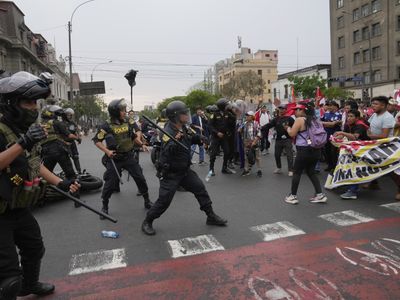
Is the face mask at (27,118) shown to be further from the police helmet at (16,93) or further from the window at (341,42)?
the window at (341,42)

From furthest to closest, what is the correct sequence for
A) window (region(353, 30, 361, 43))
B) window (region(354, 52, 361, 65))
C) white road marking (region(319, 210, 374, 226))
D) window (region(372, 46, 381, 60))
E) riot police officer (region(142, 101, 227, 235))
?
window (region(354, 52, 361, 65)) → window (region(353, 30, 361, 43)) → window (region(372, 46, 381, 60)) → white road marking (region(319, 210, 374, 226)) → riot police officer (region(142, 101, 227, 235))

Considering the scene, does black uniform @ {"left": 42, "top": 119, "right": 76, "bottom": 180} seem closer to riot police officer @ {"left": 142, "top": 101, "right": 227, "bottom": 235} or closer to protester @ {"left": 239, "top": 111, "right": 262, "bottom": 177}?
riot police officer @ {"left": 142, "top": 101, "right": 227, "bottom": 235}

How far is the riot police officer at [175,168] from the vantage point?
5.19m

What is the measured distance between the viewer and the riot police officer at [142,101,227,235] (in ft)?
17.0

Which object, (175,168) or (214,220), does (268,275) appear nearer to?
(214,220)

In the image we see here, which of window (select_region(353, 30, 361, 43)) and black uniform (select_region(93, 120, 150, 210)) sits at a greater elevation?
window (select_region(353, 30, 361, 43))

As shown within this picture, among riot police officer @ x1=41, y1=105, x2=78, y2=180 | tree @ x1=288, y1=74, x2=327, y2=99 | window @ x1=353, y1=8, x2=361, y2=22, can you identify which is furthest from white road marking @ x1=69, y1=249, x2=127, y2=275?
window @ x1=353, y1=8, x2=361, y2=22

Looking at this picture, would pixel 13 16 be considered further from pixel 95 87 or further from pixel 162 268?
pixel 162 268

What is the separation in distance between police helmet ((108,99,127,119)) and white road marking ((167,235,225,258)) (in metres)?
2.48

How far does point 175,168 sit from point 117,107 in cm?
174

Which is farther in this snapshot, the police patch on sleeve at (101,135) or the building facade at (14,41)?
the building facade at (14,41)

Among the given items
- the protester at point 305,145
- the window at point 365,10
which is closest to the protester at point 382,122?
the protester at point 305,145

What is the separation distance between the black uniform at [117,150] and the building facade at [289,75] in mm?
49516

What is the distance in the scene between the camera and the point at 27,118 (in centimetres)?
286
